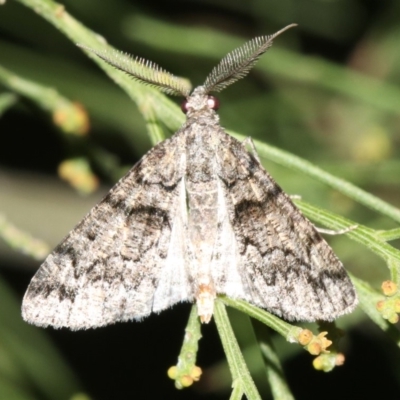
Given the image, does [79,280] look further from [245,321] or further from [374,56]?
[374,56]

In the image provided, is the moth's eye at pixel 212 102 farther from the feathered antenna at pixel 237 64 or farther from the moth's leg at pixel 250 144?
the moth's leg at pixel 250 144

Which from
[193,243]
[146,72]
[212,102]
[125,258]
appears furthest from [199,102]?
[125,258]

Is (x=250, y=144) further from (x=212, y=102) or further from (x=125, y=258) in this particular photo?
(x=125, y=258)

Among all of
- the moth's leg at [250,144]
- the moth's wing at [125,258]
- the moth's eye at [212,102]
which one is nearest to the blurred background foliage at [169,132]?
the moth's wing at [125,258]

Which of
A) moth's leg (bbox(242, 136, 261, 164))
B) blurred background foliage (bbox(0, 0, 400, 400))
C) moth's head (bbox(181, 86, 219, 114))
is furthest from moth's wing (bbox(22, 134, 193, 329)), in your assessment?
blurred background foliage (bbox(0, 0, 400, 400))

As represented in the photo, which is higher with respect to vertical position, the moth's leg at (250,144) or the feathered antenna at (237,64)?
the feathered antenna at (237,64)

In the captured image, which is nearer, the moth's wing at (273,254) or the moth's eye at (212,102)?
the moth's wing at (273,254)
